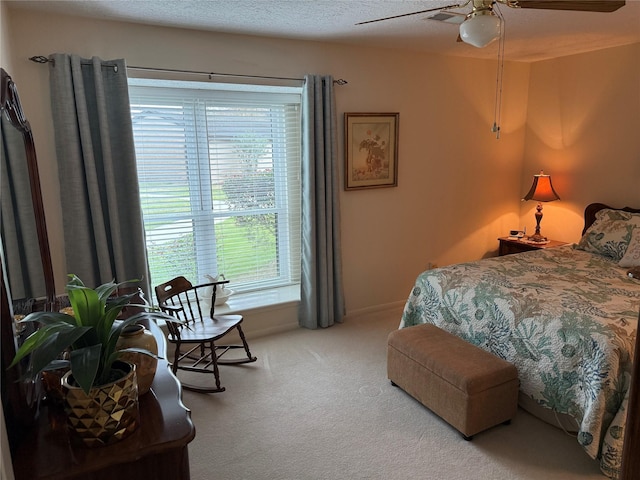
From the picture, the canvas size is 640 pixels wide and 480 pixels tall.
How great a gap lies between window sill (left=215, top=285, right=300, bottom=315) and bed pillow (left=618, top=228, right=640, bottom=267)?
8.42ft

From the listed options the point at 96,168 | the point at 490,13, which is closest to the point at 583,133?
the point at 490,13

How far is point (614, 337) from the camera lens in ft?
7.02

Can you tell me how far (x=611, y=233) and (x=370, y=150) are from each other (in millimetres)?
2097

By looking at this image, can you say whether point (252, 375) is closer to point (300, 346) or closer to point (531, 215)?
point (300, 346)

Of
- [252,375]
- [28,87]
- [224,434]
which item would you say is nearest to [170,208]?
[28,87]

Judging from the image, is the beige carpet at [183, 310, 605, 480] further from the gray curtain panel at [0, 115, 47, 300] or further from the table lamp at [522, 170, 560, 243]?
the table lamp at [522, 170, 560, 243]

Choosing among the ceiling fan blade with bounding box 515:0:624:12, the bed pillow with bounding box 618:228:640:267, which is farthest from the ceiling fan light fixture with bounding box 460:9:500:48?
the bed pillow with bounding box 618:228:640:267

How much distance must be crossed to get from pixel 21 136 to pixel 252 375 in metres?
2.02

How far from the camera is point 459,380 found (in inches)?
A: 93.4

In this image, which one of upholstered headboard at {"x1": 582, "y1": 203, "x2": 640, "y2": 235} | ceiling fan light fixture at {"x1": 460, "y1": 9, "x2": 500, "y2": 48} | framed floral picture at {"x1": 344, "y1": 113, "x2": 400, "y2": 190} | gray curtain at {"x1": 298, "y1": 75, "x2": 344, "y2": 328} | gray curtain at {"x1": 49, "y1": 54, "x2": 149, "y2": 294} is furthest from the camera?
upholstered headboard at {"x1": 582, "y1": 203, "x2": 640, "y2": 235}

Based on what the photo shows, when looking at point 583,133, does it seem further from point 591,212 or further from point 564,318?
point 564,318

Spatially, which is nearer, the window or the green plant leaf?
the green plant leaf

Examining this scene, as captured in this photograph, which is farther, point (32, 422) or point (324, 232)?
point (324, 232)

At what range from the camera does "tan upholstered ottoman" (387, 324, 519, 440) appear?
237 centimetres
